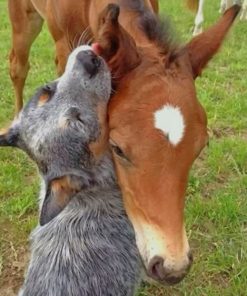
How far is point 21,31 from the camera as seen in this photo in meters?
4.41

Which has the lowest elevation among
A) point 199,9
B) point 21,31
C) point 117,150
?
point 199,9

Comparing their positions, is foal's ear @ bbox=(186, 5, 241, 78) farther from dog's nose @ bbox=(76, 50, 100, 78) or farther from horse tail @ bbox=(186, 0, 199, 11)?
horse tail @ bbox=(186, 0, 199, 11)

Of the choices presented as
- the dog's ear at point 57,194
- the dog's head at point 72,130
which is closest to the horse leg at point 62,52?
the dog's head at point 72,130

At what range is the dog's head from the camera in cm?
210

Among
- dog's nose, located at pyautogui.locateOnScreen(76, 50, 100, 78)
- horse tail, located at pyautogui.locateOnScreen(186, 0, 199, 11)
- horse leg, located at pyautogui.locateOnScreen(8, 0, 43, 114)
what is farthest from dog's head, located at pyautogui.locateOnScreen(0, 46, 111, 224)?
horse tail, located at pyautogui.locateOnScreen(186, 0, 199, 11)

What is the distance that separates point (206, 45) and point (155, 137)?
1.76 ft

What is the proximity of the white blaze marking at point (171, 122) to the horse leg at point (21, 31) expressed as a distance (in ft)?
8.52

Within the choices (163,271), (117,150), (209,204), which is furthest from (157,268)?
(209,204)

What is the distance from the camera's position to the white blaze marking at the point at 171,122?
197 centimetres

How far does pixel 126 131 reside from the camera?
203 cm

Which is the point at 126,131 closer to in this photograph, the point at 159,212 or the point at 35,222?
the point at 159,212

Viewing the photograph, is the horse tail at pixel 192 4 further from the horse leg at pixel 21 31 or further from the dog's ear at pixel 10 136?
the dog's ear at pixel 10 136

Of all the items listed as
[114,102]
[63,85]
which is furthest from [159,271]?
[63,85]

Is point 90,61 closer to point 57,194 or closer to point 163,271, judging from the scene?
point 57,194
